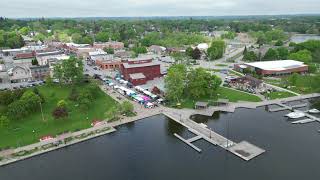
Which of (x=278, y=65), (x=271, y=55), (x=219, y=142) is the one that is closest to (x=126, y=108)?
(x=219, y=142)

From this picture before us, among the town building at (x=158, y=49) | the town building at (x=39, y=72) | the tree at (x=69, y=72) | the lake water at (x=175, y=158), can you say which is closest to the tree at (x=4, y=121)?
the lake water at (x=175, y=158)

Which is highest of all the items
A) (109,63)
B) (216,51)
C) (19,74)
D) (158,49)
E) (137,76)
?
(216,51)

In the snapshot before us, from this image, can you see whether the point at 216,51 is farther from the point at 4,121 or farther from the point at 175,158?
the point at 4,121

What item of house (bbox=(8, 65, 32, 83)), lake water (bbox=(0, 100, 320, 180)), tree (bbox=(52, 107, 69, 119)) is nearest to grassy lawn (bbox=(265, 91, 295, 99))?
lake water (bbox=(0, 100, 320, 180))

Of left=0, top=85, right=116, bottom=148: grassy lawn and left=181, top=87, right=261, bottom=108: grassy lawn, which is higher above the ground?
left=181, top=87, right=261, bottom=108: grassy lawn

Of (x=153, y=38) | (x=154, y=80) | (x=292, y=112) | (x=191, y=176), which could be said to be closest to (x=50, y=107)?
(x=154, y=80)

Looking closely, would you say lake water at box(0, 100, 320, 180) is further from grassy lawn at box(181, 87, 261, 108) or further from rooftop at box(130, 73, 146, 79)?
rooftop at box(130, 73, 146, 79)
